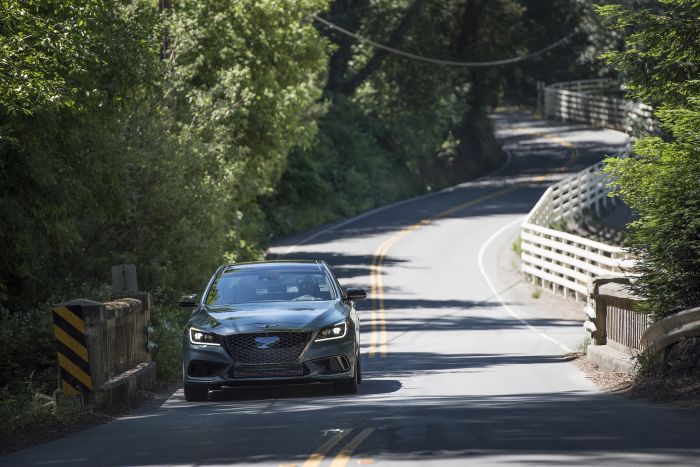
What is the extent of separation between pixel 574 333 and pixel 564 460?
1736 cm

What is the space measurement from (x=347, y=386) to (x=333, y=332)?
2.53 ft

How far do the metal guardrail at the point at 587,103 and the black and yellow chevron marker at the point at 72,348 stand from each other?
67.2 m

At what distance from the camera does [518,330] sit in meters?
27.7

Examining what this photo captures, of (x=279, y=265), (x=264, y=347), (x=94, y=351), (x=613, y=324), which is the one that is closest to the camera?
(x=264, y=347)

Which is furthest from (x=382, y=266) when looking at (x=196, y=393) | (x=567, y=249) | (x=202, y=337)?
(x=202, y=337)

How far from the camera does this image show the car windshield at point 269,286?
16.2 meters

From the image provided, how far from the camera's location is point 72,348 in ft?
50.0

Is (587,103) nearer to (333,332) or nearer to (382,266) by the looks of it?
(382,266)

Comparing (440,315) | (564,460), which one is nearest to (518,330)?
(440,315)

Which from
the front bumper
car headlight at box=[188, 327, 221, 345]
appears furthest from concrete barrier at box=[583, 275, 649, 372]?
car headlight at box=[188, 327, 221, 345]

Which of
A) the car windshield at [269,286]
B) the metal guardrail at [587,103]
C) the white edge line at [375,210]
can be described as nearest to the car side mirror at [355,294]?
the car windshield at [269,286]

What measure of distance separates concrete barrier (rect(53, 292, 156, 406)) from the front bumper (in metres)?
1.16

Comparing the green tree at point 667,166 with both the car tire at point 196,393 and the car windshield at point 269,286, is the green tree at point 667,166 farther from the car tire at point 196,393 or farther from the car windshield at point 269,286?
the car tire at point 196,393

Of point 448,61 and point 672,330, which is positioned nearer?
point 672,330
